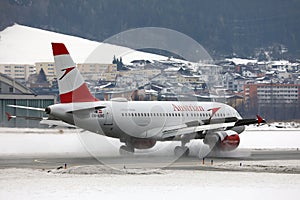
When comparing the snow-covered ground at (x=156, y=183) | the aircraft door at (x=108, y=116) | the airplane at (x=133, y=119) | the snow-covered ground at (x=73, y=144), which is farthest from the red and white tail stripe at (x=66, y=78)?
the snow-covered ground at (x=156, y=183)

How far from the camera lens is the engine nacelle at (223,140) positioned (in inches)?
1692

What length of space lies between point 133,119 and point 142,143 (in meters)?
1.68

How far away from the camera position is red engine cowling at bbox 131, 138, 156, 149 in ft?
142

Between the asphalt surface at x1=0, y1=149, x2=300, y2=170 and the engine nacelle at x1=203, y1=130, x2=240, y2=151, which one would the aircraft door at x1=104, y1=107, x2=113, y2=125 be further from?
the engine nacelle at x1=203, y1=130, x2=240, y2=151

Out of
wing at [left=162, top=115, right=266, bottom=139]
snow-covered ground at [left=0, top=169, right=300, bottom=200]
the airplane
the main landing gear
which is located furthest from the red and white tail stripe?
snow-covered ground at [left=0, top=169, right=300, bottom=200]

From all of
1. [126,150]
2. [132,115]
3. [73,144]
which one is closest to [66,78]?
[132,115]

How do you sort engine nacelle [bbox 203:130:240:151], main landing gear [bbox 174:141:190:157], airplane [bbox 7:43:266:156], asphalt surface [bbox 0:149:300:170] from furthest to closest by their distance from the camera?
engine nacelle [bbox 203:130:240:151] → main landing gear [bbox 174:141:190:157] → airplane [bbox 7:43:266:156] → asphalt surface [bbox 0:149:300:170]

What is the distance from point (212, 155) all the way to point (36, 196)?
71.0ft

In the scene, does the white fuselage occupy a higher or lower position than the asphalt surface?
higher

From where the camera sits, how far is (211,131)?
1699 inches

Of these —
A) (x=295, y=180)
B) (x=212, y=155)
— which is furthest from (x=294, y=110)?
(x=295, y=180)

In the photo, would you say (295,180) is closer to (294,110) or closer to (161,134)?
(161,134)

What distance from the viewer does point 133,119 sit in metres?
43.1

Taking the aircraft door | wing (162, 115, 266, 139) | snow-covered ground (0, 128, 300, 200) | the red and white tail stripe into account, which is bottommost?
snow-covered ground (0, 128, 300, 200)
